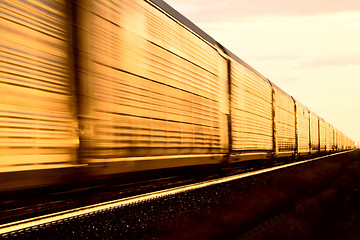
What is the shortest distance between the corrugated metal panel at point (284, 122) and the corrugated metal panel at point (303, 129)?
158cm

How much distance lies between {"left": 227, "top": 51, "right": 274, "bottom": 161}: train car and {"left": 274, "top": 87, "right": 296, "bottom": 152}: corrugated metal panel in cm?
→ 96

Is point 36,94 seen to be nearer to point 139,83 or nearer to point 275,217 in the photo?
point 139,83

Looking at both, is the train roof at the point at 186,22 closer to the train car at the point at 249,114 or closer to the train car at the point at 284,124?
the train car at the point at 249,114

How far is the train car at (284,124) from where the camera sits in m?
14.0

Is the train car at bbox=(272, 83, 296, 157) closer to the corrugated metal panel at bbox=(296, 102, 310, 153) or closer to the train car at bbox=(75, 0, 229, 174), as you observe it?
the corrugated metal panel at bbox=(296, 102, 310, 153)

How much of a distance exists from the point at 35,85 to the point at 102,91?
955 millimetres

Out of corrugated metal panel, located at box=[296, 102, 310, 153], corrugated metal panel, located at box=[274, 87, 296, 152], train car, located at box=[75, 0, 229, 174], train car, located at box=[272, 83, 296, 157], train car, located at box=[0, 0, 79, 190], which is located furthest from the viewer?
corrugated metal panel, located at box=[296, 102, 310, 153]

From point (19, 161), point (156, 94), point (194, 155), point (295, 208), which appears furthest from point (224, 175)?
Result: point (19, 161)

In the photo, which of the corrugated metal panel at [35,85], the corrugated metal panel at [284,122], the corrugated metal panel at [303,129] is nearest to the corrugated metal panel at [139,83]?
the corrugated metal panel at [35,85]

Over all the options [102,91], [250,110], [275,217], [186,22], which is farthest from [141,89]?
[250,110]

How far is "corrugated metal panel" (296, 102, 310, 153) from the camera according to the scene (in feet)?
61.8

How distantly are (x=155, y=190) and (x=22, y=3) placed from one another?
342 centimetres

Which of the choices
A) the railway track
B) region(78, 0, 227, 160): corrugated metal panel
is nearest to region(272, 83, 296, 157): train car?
region(78, 0, 227, 160): corrugated metal panel

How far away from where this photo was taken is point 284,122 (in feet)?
50.1
